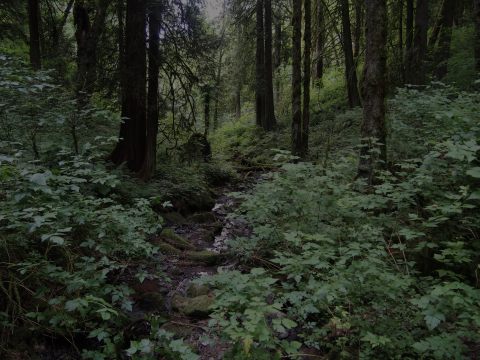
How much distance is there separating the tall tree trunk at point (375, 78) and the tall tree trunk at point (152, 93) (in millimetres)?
5639

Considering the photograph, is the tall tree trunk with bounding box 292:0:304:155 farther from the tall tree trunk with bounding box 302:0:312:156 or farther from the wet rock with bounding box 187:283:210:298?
the wet rock with bounding box 187:283:210:298

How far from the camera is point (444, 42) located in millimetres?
12570

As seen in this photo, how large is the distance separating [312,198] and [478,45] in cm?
745

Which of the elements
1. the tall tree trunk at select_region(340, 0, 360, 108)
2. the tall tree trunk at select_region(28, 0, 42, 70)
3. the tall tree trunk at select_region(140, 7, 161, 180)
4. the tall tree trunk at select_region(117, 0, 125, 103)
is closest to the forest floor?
the tall tree trunk at select_region(140, 7, 161, 180)

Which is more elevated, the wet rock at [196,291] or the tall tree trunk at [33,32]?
the tall tree trunk at [33,32]

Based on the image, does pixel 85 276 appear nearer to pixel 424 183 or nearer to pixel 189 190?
pixel 424 183

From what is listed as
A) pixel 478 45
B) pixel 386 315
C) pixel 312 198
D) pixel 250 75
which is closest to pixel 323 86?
pixel 250 75

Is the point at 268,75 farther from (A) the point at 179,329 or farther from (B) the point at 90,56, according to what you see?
(A) the point at 179,329

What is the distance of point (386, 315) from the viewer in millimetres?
3311

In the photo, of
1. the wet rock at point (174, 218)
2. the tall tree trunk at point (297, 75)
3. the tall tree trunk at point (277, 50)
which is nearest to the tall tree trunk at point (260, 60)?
the tall tree trunk at point (277, 50)

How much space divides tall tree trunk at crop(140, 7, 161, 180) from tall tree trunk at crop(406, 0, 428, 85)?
783cm

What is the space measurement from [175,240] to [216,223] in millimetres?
1591

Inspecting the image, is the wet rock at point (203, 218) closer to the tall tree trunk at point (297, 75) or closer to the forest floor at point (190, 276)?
the forest floor at point (190, 276)

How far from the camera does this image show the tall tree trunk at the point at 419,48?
11.2 metres
